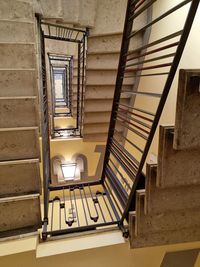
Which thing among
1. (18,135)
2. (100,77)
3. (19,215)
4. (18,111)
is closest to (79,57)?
(100,77)

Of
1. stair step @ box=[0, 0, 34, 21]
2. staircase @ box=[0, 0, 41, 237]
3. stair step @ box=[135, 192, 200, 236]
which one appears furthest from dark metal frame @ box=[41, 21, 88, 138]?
stair step @ box=[135, 192, 200, 236]

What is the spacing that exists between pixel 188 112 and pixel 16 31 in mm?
2232

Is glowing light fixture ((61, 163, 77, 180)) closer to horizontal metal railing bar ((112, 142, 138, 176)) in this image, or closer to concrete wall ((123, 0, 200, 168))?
concrete wall ((123, 0, 200, 168))

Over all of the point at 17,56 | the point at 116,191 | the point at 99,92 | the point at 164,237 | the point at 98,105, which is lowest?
the point at 164,237

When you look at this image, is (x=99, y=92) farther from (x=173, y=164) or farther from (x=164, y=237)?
(x=173, y=164)

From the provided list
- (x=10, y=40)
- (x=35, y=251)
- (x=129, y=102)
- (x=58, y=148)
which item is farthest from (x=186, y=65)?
(x=58, y=148)

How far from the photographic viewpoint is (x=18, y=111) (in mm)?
1738

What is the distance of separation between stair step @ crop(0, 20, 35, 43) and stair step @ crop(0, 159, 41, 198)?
1.53 metres

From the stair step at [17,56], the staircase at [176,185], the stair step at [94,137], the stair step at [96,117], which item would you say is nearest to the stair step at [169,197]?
the staircase at [176,185]

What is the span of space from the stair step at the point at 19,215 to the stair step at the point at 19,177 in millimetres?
164

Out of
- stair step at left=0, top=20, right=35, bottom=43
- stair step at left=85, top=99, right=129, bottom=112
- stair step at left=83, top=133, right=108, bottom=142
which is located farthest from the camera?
stair step at left=83, top=133, right=108, bottom=142

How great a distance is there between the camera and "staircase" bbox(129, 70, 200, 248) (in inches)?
32.0

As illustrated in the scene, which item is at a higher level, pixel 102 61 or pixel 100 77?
pixel 102 61

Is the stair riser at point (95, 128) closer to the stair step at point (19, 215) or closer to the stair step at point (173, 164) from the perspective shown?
the stair step at point (19, 215)
